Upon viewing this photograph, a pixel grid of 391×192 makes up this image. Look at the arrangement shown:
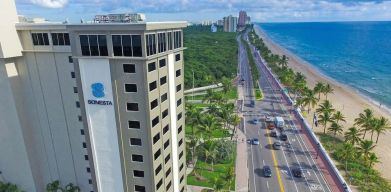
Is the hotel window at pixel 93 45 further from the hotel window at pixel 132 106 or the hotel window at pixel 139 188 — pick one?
the hotel window at pixel 139 188

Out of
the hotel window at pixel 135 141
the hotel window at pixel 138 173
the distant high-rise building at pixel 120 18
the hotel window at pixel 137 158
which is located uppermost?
the distant high-rise building at pixel 120 18

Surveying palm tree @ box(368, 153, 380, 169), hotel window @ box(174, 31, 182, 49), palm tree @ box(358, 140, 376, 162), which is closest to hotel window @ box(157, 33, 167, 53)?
hotel window @ box(174, 31, 182, 49)

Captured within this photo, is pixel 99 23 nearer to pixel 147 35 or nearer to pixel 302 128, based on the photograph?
pixel 147 35

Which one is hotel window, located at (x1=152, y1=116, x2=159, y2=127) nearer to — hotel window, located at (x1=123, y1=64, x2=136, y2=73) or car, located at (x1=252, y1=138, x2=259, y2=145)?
hotel window, located at (x1=123, y1=64, x2=136, y2=73)

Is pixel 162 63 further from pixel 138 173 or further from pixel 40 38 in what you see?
pixel 40 38

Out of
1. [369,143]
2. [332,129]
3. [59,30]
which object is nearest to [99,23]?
[59,30]

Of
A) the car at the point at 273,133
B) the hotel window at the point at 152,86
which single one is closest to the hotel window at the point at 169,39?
the hotel window at the point at 152,86
